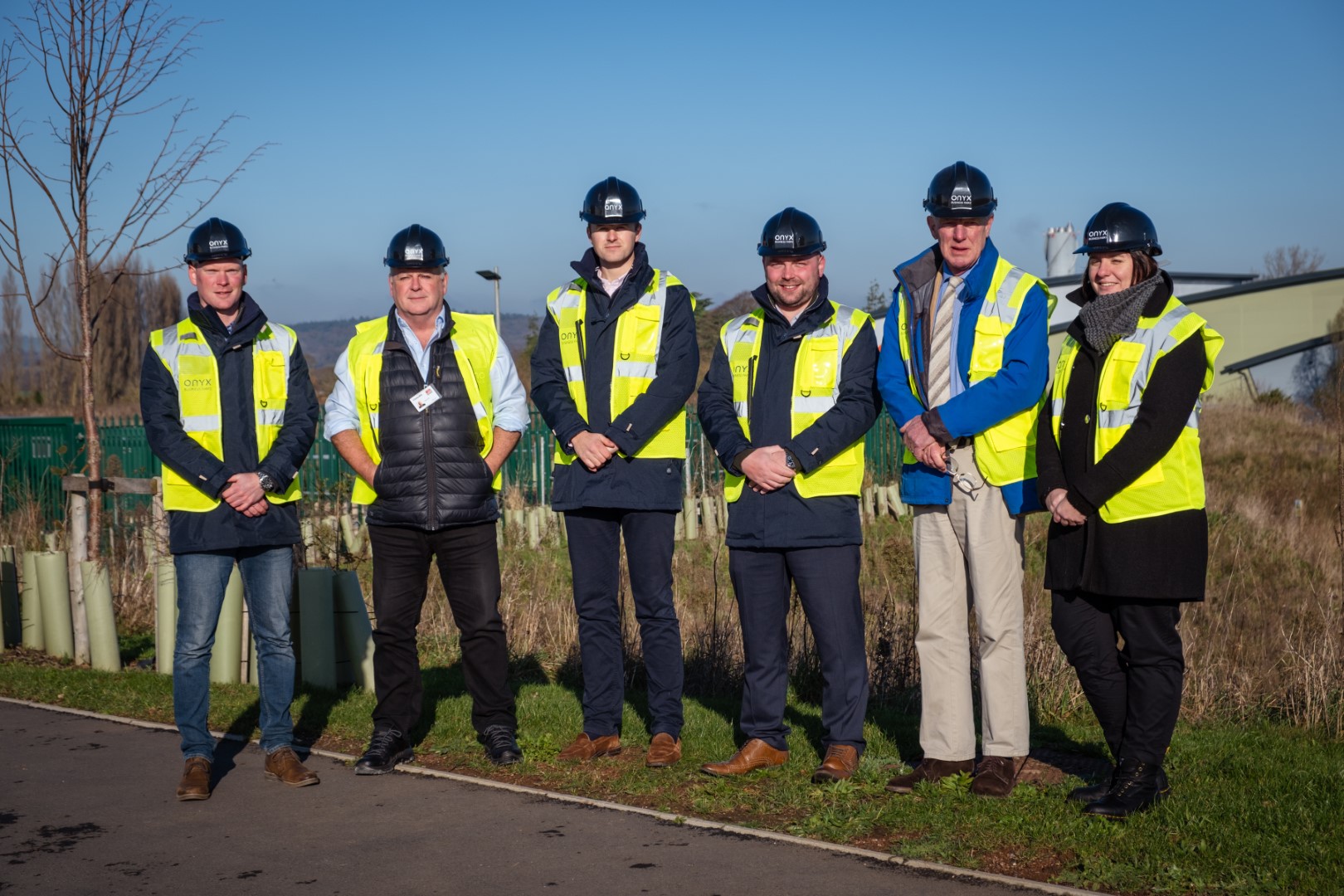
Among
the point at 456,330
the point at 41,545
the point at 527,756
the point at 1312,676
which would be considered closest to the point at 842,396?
the point at 456,330

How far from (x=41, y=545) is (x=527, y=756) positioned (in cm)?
808

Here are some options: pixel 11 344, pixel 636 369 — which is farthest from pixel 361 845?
pixel 11 344

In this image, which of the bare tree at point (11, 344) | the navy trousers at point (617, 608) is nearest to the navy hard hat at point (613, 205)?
the navy trousers at point (617, 608)

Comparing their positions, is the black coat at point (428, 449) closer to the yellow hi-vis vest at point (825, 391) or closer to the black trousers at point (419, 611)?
the black trousers at point (419, 611)

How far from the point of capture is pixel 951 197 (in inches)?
211

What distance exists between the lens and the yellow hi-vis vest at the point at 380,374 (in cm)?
616

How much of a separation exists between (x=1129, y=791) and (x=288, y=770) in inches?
142

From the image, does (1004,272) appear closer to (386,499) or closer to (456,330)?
(456,330)

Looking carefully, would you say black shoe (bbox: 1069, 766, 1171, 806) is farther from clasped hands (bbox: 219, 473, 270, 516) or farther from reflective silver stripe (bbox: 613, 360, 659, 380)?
clasped hands (bbox: 219, 473, 270, 516)

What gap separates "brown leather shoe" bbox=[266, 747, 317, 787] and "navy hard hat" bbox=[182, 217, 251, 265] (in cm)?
227

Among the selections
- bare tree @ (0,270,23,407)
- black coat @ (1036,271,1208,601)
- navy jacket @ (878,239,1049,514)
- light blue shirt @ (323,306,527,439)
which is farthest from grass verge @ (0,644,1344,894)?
bare tree @ (0,270,23,407)

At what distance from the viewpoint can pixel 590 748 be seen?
6.17 m

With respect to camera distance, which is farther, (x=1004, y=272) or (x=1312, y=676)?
(x=1312, y=676)

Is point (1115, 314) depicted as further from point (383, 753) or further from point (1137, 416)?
Answer: point (383, 753)
